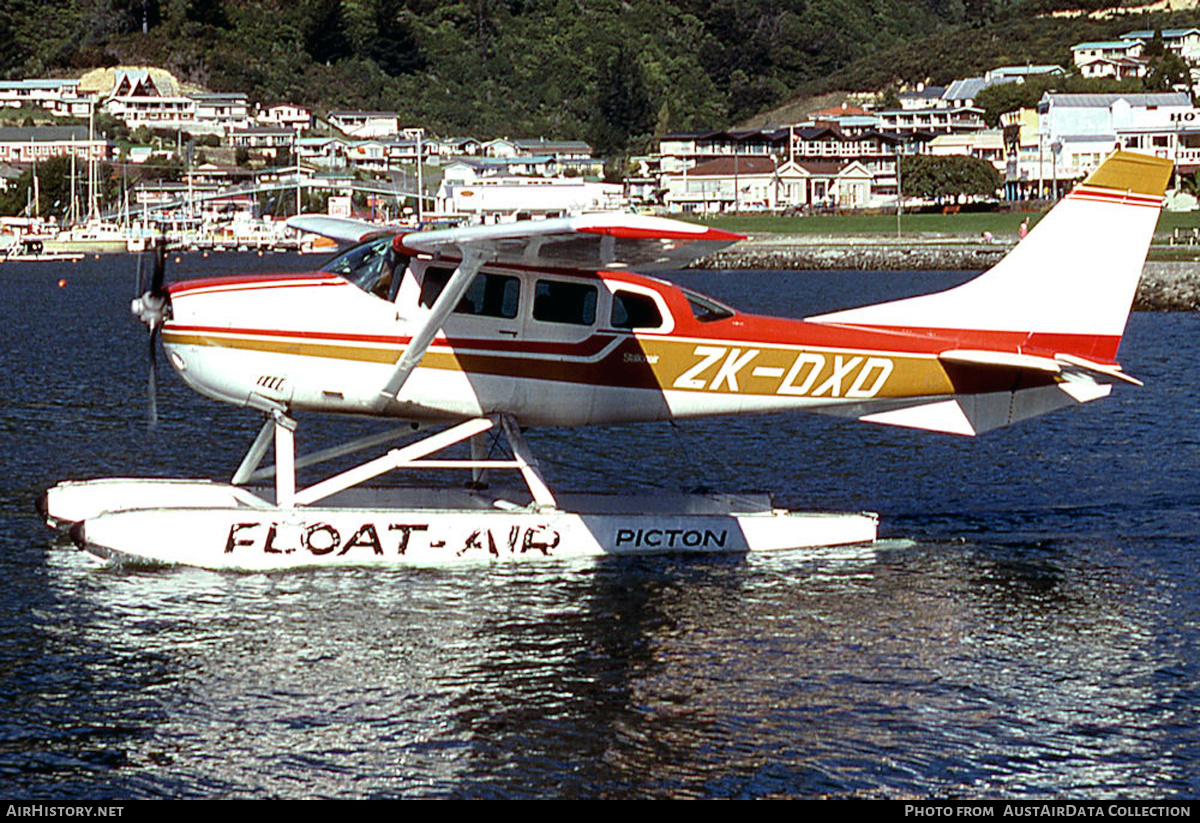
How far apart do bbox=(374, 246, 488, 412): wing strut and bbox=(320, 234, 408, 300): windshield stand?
1.56 feet

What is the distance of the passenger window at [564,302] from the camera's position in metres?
16.1

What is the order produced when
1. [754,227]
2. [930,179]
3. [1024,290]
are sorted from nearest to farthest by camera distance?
[1024,290] < [754,227] < [930,179]

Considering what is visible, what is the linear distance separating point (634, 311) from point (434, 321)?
7.25ft

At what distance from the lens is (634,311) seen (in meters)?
16.4

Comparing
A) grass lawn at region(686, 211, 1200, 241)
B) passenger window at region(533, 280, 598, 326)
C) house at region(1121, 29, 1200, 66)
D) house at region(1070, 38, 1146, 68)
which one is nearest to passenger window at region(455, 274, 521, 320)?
passenger window at region(533, 280, 598, 326)

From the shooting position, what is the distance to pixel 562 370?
16.2m

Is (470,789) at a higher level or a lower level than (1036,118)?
lower

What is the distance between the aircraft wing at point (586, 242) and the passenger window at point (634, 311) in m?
0.51

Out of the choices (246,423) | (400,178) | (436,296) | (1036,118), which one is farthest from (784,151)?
(436,296)

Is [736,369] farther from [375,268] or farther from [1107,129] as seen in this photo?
[1107,129]

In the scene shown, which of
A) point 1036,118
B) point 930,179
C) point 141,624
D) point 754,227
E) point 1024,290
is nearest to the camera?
point 141,624

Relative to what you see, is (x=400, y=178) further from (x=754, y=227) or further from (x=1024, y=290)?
(x=1024, y=290)

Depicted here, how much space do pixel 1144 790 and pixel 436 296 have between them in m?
7.92

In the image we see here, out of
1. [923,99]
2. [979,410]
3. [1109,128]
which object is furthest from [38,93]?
[979,410]
